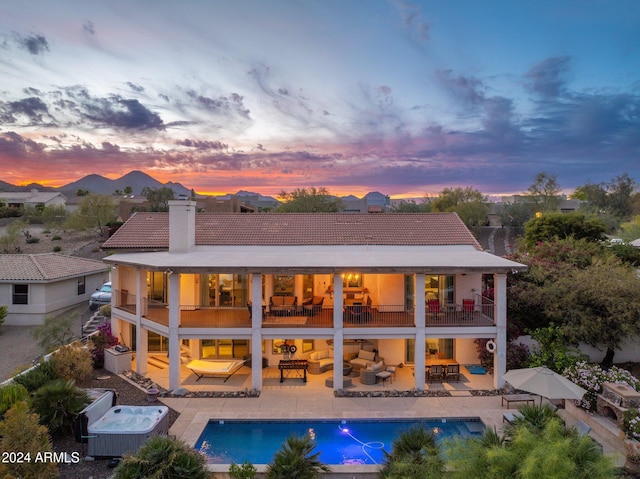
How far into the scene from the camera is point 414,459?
935 cm

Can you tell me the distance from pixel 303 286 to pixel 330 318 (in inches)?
156

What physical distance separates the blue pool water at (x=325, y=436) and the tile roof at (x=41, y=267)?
22.1m

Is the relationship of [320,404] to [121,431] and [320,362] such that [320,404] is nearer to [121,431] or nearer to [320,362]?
[320,362]

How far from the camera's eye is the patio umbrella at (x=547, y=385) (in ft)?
40.8

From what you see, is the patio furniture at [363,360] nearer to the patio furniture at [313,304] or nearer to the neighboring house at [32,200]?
the patio furniture at [313,304]

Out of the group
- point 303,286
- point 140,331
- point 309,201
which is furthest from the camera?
point 309,201

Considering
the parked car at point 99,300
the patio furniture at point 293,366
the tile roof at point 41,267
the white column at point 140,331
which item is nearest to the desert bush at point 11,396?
the white column at point 140,331

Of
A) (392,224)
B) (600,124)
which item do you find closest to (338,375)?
(392,224)

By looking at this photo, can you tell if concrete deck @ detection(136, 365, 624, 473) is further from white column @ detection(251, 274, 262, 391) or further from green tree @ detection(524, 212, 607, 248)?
green tree @ detection(524, 212, 607, 248)

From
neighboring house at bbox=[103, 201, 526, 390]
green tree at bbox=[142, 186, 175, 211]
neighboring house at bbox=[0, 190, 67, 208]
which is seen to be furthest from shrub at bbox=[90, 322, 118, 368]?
neighboring house at bbox=[0, 190, 67, 208]

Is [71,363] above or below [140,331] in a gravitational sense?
below

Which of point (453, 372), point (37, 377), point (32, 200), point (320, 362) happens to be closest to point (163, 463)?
point (37, 377)

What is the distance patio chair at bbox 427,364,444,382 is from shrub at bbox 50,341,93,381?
50.3 feet

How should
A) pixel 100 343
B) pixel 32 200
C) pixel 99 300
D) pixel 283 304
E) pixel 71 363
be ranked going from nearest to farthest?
1. pixel 71 363
2. pixel 100 343
3. pixel 283 304
4. pixel 99 300
5. pixel 32 200
